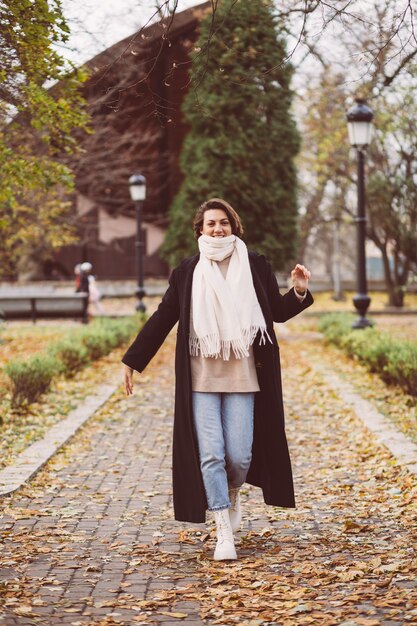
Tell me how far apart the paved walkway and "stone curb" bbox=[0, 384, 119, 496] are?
10 centimetres

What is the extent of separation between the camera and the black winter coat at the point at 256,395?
5660 mm

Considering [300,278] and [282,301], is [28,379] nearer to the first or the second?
[282,301]

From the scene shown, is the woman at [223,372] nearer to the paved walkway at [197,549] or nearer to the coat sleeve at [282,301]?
the coat sleeve at [282,301]

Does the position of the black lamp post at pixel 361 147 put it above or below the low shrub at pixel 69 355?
above

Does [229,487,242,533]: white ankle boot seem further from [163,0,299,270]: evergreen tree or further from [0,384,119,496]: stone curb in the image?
[163,0,299,270]: evergreen tree

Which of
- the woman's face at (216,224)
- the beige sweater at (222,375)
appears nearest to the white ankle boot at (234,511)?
the beige sweater at (222,375)

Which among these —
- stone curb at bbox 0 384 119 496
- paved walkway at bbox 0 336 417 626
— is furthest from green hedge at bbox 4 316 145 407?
paved walkway at bbox 0 336 417 626

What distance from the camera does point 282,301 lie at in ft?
19.2

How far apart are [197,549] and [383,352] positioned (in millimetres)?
8028

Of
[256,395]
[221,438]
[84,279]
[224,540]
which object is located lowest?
[224,540]

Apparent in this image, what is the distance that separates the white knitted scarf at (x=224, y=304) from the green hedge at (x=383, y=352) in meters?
6.01

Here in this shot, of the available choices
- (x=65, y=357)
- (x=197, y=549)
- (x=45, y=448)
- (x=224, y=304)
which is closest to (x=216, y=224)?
(x=224, y=304)

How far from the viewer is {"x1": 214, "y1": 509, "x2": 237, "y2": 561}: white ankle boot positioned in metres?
5.54

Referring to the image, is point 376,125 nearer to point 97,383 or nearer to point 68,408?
point 97,383
